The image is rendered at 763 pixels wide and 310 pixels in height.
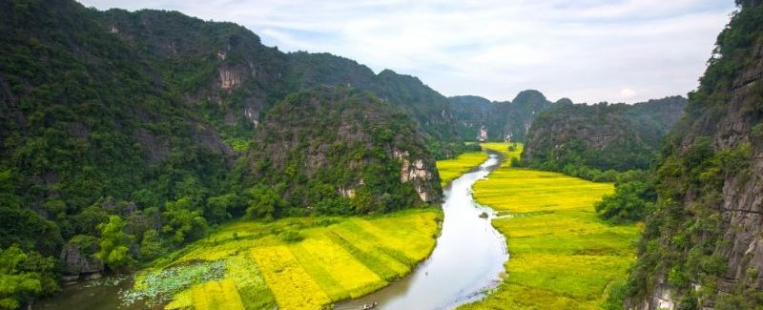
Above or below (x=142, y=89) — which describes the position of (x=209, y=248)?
below

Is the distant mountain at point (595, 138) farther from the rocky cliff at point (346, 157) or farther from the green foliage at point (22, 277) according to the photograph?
the green foliage at point (22, 277)

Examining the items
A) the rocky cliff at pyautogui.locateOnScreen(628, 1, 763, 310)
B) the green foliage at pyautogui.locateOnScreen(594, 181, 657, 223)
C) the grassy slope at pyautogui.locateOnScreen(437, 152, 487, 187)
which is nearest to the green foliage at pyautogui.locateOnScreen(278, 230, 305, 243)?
the rocky cliff at pyautogui.locateOnScreen(628, 1, 763, 310)

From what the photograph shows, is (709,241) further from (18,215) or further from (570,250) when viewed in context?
(18,215)

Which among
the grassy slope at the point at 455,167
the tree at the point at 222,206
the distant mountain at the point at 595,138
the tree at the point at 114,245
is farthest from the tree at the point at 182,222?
the distant mountain at the point at 595,138

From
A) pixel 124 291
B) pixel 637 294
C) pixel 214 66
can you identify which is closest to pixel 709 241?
pixel 637 294

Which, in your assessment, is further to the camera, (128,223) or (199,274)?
(128,223)

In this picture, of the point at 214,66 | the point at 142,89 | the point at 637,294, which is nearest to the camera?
the point at 637,294
